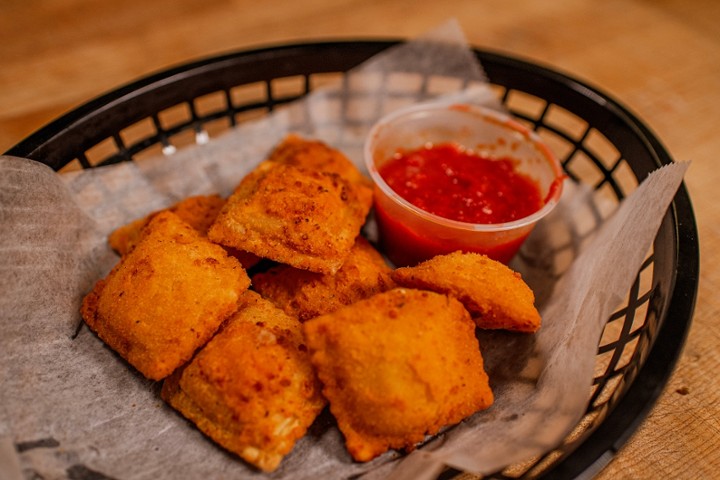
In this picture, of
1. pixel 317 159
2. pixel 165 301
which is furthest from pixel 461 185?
pixel 165 301

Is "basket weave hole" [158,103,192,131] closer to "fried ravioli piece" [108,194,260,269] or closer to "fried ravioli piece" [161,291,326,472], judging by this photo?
"fried ravioli piece" [108,194,260,269]

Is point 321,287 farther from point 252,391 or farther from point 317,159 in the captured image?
point 317,159

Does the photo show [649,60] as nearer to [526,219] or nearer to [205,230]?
[526,219]

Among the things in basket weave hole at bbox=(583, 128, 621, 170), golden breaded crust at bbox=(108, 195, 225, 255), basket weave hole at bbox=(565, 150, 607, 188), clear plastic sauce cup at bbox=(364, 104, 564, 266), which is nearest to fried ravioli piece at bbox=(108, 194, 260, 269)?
golden breaded crust at bbox=(108, 195, 225, 255)

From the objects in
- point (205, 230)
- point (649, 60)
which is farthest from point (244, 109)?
point (649, 60)

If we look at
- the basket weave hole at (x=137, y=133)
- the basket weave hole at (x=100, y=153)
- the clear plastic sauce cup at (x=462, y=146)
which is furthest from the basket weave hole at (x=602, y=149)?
the basket weave hole at (x=100, y=153)
